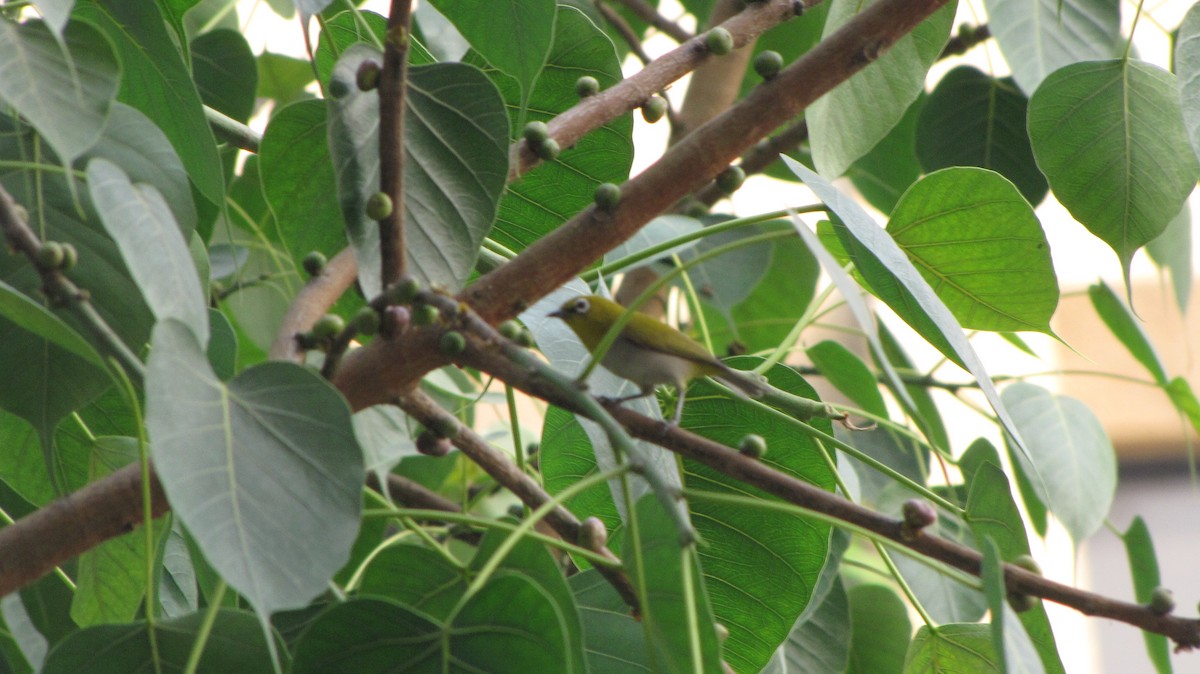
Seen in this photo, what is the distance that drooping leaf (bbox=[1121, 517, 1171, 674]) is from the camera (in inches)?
22.9

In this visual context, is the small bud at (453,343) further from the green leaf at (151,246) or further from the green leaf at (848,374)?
the green leaf at (848,374)

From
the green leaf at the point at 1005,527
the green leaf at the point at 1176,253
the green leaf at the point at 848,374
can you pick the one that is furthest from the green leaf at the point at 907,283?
the green leaf at the point at 1176,253

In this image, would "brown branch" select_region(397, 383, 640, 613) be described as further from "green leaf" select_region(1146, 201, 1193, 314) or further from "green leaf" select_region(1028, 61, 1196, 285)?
"green leaf" select_region(1146, 201, 1193, 314)

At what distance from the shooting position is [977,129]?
99 centimetres

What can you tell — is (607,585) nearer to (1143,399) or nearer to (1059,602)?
(1059,602)

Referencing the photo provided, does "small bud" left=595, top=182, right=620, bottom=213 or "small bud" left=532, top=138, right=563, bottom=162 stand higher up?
"small bud" left=532, top=138, right=563, bottom=162

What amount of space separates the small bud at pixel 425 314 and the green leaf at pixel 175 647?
135 millimetres

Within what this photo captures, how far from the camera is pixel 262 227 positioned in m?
0.96

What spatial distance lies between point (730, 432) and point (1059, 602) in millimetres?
269

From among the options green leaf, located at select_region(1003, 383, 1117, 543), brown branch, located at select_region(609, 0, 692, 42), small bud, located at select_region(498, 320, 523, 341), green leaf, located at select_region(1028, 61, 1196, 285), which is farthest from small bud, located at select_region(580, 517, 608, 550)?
brown branch, located at select_region(609, 0, 692, 42)

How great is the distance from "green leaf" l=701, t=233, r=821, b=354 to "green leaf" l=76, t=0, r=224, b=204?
0.73 metres

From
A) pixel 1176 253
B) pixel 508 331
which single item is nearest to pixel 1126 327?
pixel 1176 253

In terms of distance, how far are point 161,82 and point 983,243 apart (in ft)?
1.42

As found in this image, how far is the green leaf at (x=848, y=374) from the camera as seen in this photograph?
0.86 meters
